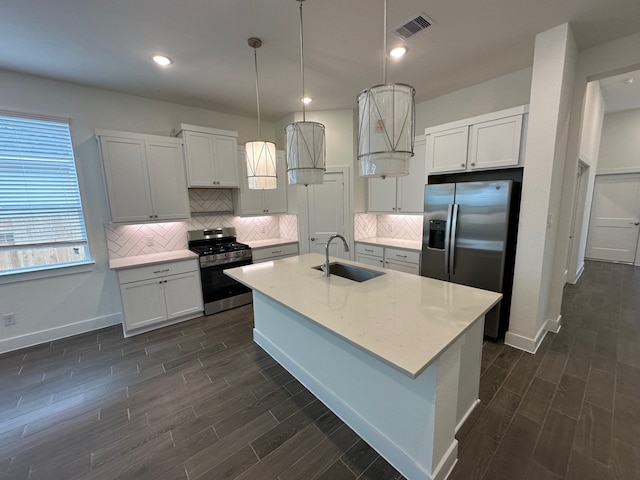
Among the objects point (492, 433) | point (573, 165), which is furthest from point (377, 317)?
point (573, 165)

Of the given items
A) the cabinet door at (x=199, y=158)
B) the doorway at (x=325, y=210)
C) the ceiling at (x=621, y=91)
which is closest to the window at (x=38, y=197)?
the cabinet door at (x=199, y=158)

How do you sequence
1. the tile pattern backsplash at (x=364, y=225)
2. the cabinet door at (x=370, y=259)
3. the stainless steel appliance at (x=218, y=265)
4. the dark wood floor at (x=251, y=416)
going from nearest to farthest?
the dark wood floor at (x=251, y=416)
the stainless steel appliance at (x=218, y=265)
the cabinet door at (x=370, y=259)
the tile pattern backsplash at (x=364, y=225)

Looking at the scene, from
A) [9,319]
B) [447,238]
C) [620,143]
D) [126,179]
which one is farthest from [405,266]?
[620,143]

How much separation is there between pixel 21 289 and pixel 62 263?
1.35ft

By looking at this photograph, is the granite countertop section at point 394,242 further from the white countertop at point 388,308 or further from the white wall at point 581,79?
the white countertop at point 388,308

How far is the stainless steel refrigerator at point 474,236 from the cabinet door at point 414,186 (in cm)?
62

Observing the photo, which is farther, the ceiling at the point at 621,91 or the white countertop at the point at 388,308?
the ceiling at the point at 621,91

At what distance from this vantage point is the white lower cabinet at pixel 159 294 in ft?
9.86

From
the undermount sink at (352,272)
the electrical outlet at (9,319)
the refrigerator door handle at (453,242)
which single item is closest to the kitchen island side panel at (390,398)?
the undermount sink at (352,272)

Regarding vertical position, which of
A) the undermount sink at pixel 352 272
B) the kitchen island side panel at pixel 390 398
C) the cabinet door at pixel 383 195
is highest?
the cabinet door at pixel 383 195

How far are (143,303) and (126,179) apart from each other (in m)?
1.49

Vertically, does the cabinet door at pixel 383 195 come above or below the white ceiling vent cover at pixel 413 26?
below

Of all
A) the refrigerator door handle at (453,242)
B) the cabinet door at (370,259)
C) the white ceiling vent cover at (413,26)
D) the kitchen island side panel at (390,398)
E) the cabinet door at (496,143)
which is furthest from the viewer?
the cabinet door at (370,259)

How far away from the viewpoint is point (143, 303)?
10.1 feet
